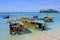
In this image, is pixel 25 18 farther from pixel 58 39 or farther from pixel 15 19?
pixel 58 39

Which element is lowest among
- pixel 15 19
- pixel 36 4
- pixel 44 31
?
pixel 44 31

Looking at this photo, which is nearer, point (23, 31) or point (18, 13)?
point (18, 13)

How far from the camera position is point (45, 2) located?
5328 millimetres

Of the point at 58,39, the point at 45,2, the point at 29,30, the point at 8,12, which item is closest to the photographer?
the point at 58,39

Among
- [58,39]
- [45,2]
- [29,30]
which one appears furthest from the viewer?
[29,30]

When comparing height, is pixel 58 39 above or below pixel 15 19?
below

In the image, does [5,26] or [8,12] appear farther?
[5,26]

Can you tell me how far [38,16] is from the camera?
5.50 m

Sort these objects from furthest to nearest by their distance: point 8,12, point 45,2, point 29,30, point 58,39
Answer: point 29,30
point 45,2
point 8,12
point 58,39

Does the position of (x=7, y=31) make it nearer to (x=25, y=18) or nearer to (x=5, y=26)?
(x=5, y=26)

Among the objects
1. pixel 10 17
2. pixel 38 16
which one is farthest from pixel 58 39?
pixel 10 17

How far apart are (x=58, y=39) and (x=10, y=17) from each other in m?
1.56

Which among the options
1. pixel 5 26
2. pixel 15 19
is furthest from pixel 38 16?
pixel 5 26

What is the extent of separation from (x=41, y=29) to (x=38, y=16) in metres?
0.75
